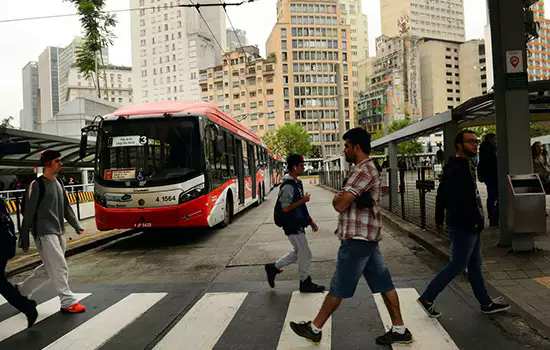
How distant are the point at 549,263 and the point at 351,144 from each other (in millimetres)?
4072

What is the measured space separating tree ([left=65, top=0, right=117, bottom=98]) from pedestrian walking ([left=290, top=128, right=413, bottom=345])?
40.3 metres

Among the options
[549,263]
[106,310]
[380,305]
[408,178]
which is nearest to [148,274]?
[106,310]

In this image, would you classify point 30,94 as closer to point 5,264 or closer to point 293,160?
point 5,264

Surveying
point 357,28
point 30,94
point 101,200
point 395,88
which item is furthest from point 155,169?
point 357,28

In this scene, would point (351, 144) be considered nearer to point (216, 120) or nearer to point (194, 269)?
point (194, 269)

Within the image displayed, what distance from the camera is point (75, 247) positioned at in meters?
10.5

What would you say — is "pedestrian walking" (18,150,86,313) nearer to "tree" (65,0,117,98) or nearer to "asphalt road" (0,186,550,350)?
"asphalt road" (0,186,550,350)

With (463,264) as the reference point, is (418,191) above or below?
above

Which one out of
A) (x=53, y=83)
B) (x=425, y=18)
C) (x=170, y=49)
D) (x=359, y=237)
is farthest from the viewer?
(x=53, y=83)

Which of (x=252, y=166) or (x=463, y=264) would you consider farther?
(x=252, y=166)

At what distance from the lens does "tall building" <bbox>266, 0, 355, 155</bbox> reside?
124750 millimetres

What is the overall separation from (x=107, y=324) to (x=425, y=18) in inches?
6316

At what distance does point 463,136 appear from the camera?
16.0ft

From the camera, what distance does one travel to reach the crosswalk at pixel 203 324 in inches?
175
